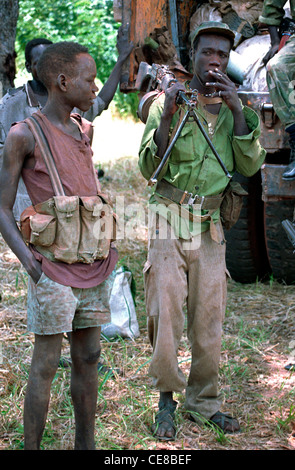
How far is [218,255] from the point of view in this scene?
3.38 m

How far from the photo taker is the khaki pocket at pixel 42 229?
2.64 m

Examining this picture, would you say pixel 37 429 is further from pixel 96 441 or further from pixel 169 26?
pixel 169 26

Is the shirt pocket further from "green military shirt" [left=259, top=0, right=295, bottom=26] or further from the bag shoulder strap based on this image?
"green military shirt" [left=259, top=0, right=295, bottom=26]

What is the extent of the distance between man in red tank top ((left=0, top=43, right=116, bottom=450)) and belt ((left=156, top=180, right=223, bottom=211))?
1.83ft

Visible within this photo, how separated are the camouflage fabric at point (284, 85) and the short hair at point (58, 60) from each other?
158 centimetres

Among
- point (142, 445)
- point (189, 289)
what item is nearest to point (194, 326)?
point (189, 289)

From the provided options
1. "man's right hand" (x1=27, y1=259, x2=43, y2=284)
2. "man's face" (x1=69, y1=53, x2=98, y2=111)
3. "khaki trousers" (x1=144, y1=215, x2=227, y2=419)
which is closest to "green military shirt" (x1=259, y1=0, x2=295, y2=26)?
"khaki trousers" (x1=144, y1=215, x2=227, y2=419)

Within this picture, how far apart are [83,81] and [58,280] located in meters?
0.81

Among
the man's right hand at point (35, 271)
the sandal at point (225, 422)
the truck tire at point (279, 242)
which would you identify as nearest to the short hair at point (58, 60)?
the man's right hand at point (35, 271)

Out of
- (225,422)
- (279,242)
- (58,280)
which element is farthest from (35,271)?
(279,242)

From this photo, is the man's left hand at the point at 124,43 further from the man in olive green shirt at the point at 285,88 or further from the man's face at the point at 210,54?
the man's face at the point at 210,54

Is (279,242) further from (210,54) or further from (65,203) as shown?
(65,203)

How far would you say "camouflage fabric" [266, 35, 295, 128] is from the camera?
3.94 metres

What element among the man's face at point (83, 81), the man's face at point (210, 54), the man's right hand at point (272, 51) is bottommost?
the man's face at point (83, 81)
